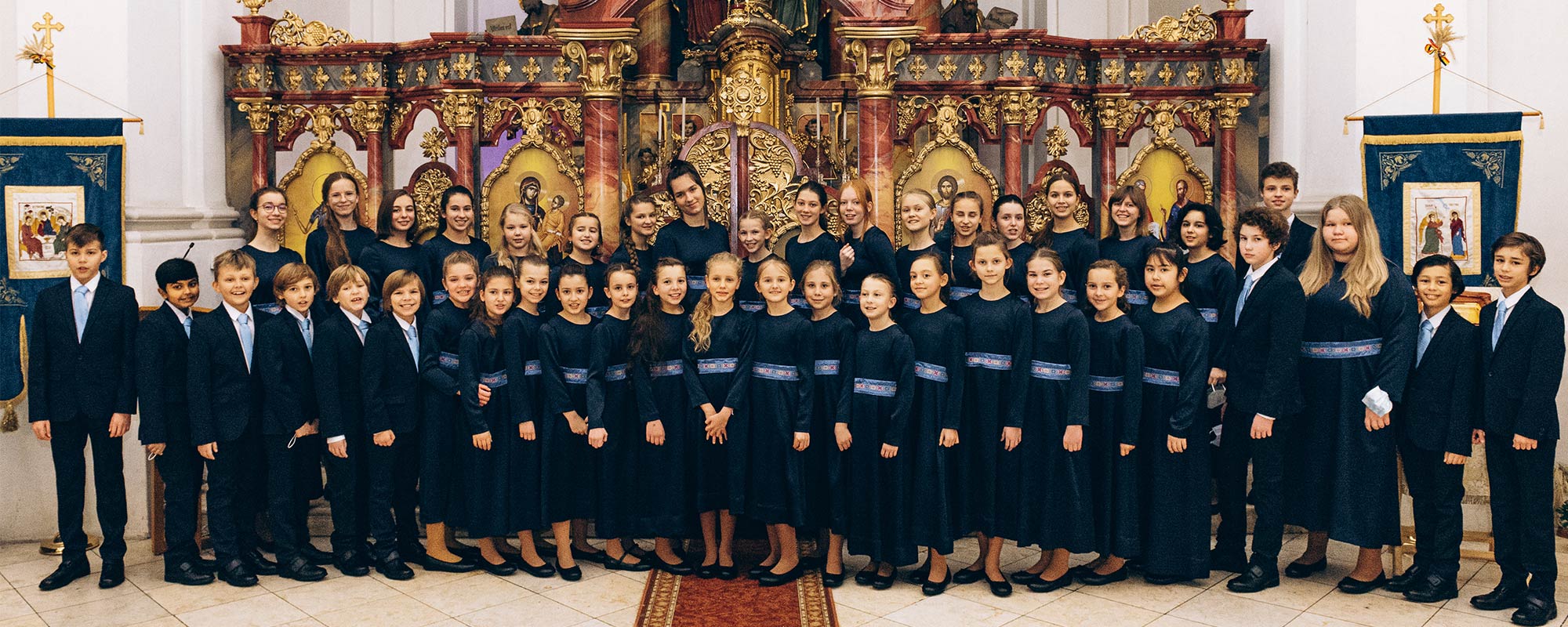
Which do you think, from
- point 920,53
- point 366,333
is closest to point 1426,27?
point 920,53

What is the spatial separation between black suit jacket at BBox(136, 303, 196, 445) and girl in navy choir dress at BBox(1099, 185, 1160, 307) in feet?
14.8

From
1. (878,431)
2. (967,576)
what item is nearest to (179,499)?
(878,431)

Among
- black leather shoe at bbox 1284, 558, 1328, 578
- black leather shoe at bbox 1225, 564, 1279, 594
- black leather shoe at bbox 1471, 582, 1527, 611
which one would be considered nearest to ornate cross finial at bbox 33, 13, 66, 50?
black leather shoe at bbox 1225, 564, 1279, 594

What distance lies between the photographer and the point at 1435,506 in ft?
17.4

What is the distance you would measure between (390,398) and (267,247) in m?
1.30

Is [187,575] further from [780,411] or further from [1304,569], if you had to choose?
[1304,569]

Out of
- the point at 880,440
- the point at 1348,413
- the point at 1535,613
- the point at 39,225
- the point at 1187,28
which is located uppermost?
the point at 1187,28

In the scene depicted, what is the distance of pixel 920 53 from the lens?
299 inches

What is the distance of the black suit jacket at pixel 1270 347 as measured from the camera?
5270 mm

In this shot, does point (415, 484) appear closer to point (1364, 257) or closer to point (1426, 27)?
point (1364, 257)

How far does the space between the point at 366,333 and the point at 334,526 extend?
946mm

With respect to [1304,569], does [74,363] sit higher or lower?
higher

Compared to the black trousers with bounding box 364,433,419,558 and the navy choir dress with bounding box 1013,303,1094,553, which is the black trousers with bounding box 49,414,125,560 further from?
the navy choir dress with bounding box 1013,303,1094,553

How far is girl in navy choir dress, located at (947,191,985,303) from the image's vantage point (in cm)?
605
